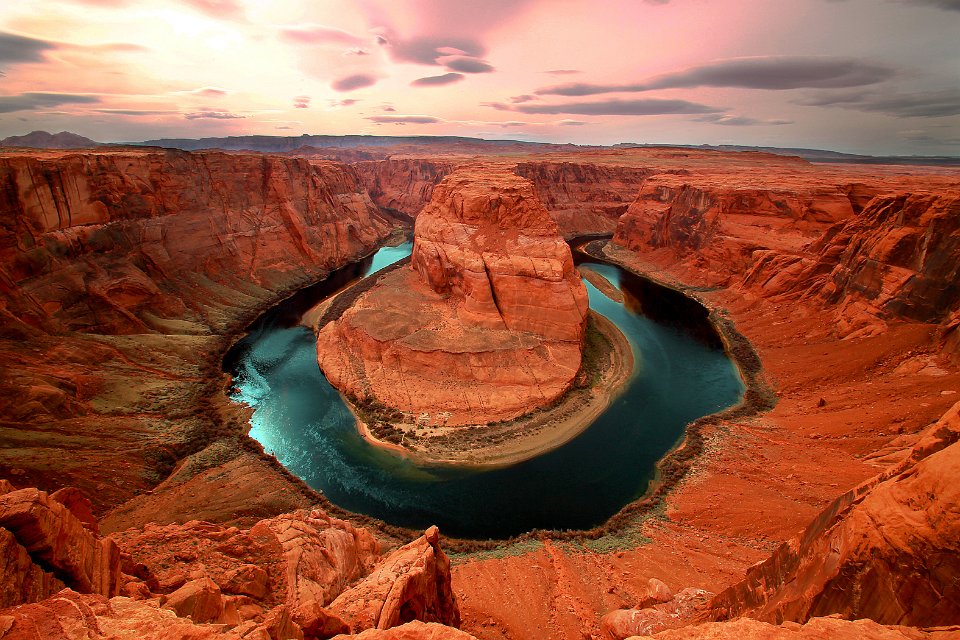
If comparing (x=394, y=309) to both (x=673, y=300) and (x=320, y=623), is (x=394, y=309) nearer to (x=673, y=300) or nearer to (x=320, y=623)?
(x=320, y=623)

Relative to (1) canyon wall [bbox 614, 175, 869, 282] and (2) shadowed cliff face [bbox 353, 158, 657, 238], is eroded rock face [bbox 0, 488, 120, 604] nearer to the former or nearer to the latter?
(1) canyon wall [bbox 614, 175, 869, 282]

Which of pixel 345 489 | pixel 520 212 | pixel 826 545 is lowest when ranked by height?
pixel 345 489

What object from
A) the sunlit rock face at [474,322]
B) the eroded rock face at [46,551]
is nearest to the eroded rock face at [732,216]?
the sunlit rock face at [474,322]

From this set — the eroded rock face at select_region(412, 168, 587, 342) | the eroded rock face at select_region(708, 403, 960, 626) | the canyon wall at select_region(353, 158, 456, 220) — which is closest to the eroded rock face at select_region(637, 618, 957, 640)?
the eroded rock face at select_region(708, 403, 960, 626)

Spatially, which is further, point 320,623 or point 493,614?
point 493,614

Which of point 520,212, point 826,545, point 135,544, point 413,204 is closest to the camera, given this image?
point 826,545

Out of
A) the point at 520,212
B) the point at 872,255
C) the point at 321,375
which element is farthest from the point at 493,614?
the point at 872,255
